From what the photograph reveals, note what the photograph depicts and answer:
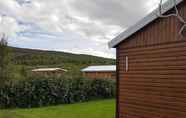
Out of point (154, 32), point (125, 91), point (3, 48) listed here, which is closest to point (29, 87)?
point (3, 48)

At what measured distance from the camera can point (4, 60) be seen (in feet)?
44.3

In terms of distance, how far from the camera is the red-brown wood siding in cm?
621

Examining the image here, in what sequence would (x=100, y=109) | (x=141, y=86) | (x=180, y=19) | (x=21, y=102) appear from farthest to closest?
(x=21, y=102), (x=100, y=109), (x=141, y=86), (x=180, y=19)

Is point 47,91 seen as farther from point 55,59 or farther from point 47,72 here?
point 55,59

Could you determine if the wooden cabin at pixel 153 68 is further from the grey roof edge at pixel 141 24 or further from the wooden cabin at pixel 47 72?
the wooden cabin at pixel 47 72

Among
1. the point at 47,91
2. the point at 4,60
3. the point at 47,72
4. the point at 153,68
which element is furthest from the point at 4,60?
the point at 153,68

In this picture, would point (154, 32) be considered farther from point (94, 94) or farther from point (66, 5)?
point (94, 94)

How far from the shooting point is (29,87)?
13.4 metres

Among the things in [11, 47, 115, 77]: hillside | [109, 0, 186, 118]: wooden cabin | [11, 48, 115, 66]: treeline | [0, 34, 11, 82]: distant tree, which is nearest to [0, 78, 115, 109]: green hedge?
[0, 34, 11, 82]: distant tree

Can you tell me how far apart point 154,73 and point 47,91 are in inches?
316

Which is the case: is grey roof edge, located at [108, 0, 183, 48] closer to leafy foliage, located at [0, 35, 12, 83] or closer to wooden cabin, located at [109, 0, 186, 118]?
wooden cabin, located at [109, 0, 186, 118]

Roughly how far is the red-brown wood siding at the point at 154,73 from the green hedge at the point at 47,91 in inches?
261

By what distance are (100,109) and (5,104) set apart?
4.27 metres

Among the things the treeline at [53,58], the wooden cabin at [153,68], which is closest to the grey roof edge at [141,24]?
the wooden cabin at [153,68]
